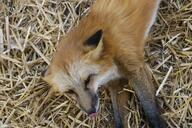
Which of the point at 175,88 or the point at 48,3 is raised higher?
the point at 48,3

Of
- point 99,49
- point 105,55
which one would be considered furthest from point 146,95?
point 99,49


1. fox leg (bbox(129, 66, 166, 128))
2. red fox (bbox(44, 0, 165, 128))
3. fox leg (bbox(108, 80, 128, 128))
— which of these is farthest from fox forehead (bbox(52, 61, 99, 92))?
fox leg (bbox(108, 80, 128, 128))

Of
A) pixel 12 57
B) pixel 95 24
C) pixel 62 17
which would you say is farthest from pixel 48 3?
pixel 95 24

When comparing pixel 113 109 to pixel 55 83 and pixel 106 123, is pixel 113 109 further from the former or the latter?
pixel 55 83

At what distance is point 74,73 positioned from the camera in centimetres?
381

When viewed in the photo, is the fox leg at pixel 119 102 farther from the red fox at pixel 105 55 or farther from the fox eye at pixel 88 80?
the fox eye at pixel 88 80

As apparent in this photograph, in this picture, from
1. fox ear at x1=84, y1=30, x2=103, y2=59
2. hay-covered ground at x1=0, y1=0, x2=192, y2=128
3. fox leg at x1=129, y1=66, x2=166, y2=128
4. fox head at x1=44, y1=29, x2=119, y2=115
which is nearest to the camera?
fox ear at x1=84, y1=30, x2=103, y2=59

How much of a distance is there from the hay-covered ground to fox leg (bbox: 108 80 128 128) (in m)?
0.06

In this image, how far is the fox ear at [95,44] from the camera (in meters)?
3.63

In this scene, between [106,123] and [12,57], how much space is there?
1.14 metres

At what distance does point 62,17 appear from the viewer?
4883 millimetres

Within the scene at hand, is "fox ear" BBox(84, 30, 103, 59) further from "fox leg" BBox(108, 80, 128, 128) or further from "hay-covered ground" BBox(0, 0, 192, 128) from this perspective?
"hay-covered ground" BBox(0, 0, 192, 128)

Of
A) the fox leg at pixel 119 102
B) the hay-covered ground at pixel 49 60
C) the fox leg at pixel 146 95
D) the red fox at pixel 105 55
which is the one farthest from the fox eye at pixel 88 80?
the hay-covered ground at pixel 49 60

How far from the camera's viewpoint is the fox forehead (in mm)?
3811
